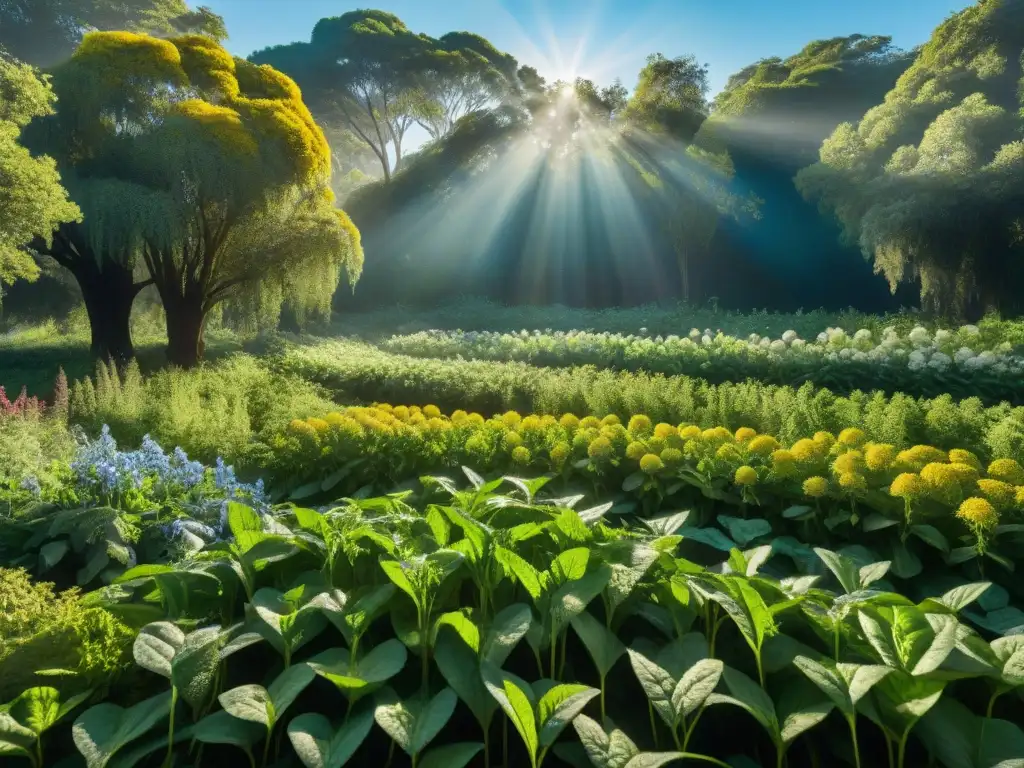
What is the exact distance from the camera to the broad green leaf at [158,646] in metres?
1.20

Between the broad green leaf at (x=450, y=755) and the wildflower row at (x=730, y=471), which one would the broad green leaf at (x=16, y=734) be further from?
the wildflower row at (x=730, y=471)

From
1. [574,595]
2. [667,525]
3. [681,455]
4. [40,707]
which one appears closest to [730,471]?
[681,455]

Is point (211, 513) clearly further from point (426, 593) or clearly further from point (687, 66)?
point (687, 66)

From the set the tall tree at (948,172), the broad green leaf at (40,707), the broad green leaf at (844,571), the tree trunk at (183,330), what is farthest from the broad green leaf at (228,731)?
the tall tree at (948,172)

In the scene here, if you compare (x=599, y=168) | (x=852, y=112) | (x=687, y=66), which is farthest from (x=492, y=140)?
(x=852, y=112)

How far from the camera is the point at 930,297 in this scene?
14.3 meters

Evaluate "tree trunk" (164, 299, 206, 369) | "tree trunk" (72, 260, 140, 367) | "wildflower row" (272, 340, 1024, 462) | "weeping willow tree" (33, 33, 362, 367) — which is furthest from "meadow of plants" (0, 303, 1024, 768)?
"tree trunk" (72, 260, 140, 367)

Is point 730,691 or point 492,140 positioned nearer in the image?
Result: point 730,691

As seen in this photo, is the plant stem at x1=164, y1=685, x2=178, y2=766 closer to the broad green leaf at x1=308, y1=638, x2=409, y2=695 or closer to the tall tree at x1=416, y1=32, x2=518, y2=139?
the broad green leaf at x1=308, y1=638, x2=409, y2=695

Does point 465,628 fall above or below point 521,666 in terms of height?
above

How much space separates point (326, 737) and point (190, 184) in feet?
29.6

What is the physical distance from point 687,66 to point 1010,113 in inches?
330

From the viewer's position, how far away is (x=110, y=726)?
46.3 inches

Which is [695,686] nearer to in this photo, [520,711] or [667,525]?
[520,711]
